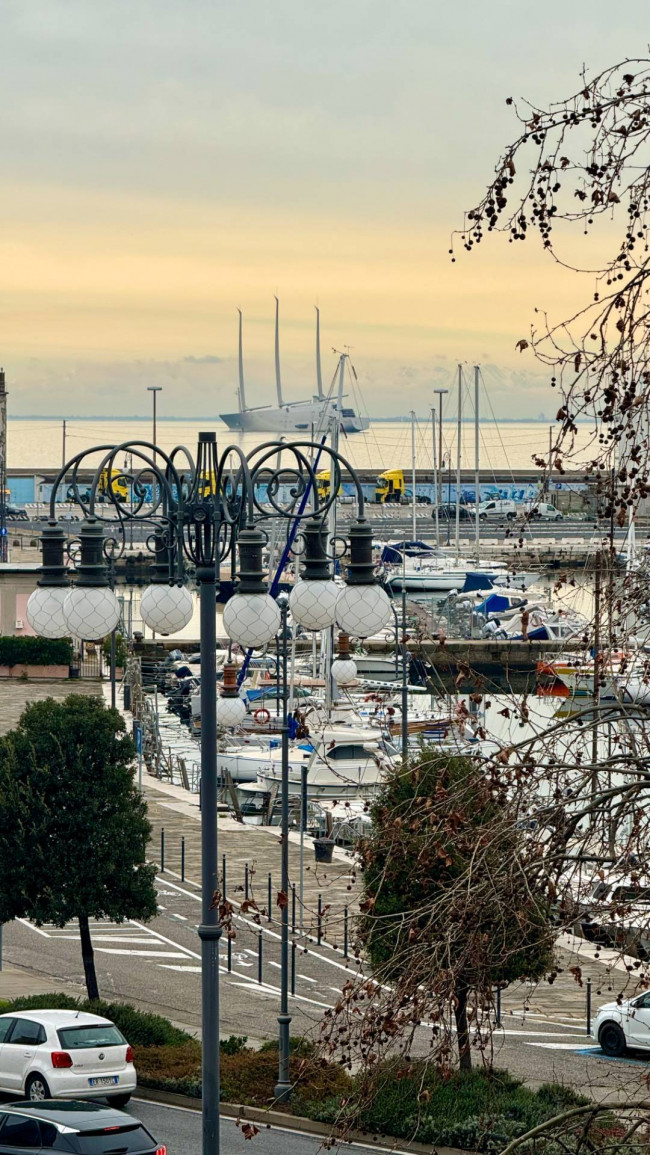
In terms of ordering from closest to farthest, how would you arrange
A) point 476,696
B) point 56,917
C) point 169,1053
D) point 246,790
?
1. point 476,696
2. point 169,1053
3. point 56,917
4. point 246,790

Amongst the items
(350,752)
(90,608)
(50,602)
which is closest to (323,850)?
(350,752)

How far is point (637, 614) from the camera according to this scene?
8.12 metres

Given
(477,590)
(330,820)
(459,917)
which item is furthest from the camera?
(477,590)

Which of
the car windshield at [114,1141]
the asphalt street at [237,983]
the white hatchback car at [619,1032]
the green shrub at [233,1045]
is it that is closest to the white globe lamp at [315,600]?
the car windshield at [114,1141]

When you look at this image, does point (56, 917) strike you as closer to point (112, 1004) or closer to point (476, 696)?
point (112, 1004)

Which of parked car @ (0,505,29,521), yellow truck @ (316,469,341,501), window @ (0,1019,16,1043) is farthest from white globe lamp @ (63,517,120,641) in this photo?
parked car @ (0,505,29,521)

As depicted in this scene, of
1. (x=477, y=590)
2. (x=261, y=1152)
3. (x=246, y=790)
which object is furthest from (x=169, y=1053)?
(x=477, y=590)

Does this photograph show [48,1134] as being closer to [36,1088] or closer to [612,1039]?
[36,1088]

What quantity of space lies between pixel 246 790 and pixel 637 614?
38100 millimetres

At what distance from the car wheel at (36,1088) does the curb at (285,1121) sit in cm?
187

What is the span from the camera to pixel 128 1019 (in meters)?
21.9

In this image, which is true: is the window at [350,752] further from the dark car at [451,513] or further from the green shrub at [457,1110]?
the dark car at [451,513]

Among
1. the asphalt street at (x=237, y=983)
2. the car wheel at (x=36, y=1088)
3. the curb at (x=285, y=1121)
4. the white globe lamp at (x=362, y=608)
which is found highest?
the white globe lamp at (x=362, y=608)

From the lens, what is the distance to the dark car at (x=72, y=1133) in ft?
49.1
